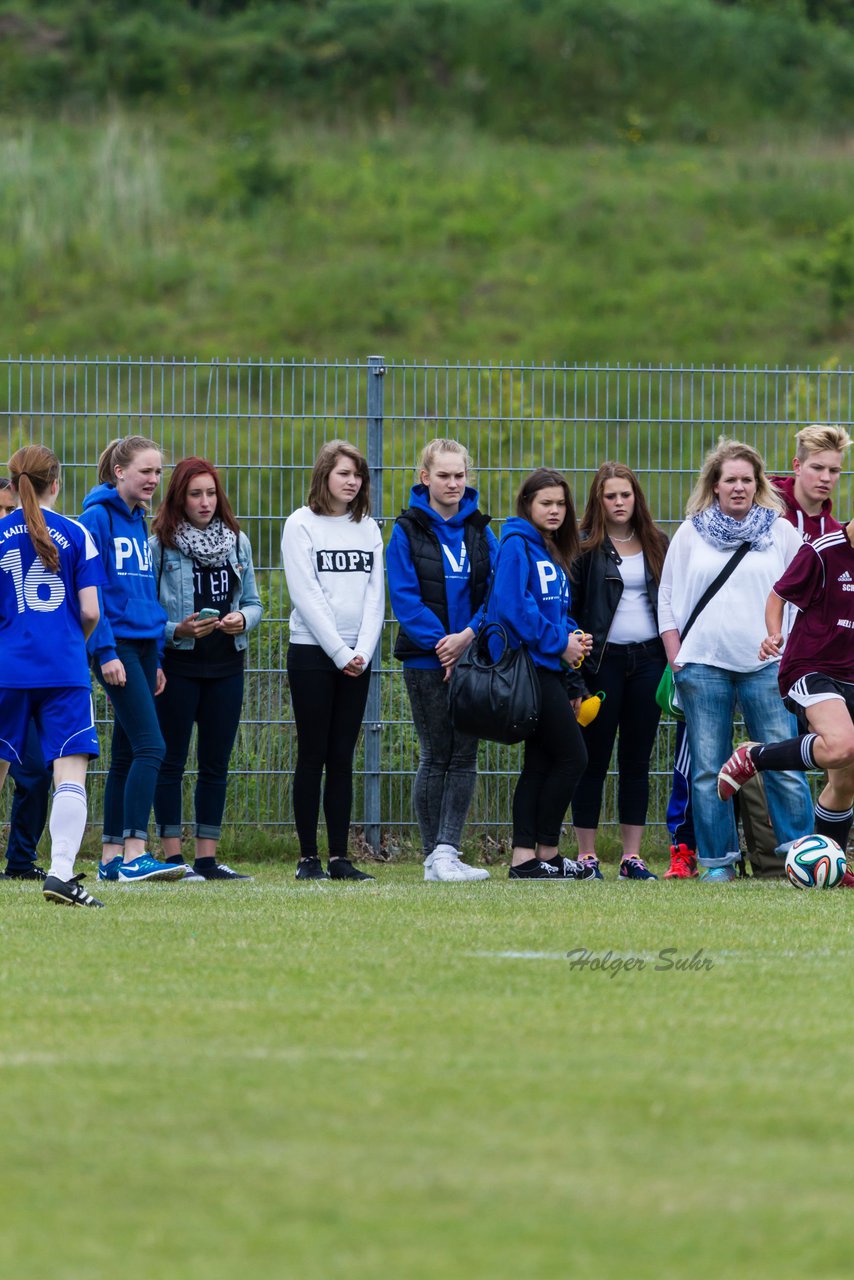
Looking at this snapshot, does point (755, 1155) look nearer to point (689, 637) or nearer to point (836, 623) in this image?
point (836, 623)

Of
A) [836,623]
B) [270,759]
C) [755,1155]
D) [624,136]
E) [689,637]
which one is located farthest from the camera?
[624,136]

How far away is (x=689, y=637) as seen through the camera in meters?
8.73

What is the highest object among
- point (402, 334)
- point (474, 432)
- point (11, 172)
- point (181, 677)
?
point (11, 172)

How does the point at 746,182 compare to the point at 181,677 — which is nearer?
the point at 181,677

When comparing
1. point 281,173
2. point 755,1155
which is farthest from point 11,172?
point 755,1155

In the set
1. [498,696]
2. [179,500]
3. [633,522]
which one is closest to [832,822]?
[498,696]

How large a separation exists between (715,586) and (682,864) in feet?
4.74

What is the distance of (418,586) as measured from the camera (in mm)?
8781

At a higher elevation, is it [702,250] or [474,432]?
[702,250]

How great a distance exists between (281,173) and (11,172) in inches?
188

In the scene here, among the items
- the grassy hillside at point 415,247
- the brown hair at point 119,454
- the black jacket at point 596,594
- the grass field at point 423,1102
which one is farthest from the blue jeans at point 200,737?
the grassy hillside at point 415,247

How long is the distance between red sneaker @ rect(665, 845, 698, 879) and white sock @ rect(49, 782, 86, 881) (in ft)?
10.6

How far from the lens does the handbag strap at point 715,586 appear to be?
873 cm

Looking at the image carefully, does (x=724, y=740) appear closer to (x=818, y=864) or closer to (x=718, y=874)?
(x=718, y=874)
